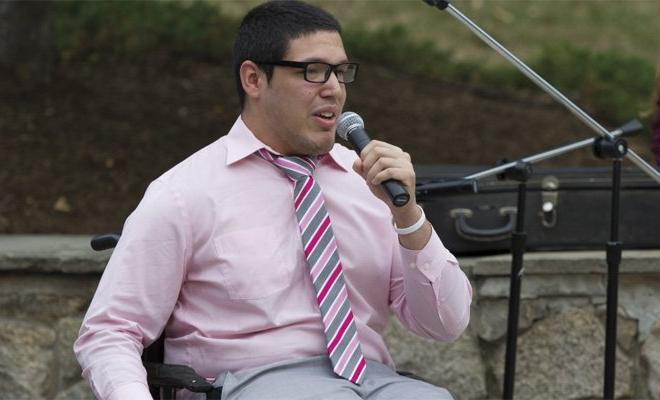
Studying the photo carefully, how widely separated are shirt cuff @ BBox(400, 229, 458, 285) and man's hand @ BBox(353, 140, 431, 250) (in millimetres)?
102

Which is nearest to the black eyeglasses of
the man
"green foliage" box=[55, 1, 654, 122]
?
the man

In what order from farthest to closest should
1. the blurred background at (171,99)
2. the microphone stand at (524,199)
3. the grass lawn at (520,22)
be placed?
the grass lawn at (520,22) < the blurred background at (171,99) < the microphone stand at (524,199)

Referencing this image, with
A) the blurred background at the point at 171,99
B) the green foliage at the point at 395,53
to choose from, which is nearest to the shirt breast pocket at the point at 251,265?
the blurred background at the point at 171,99

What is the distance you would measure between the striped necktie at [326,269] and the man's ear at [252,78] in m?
0.16

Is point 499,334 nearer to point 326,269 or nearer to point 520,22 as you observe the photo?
point 326,269

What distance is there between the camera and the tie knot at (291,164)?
3.01m

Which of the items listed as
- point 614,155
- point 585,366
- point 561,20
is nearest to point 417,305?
point 614,155

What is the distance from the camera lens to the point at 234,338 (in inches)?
115

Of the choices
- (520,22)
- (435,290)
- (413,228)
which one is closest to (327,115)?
(413,228)

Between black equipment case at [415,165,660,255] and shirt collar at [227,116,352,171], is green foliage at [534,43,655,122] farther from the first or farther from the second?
shirt collar at [227,116,352,171]

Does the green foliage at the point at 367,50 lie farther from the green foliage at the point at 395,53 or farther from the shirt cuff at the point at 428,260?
the shirt cuff at the point at 428,260

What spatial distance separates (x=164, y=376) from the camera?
9.35ft

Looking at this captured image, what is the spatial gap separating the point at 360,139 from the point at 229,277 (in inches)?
18.6

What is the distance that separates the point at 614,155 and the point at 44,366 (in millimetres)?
2132
